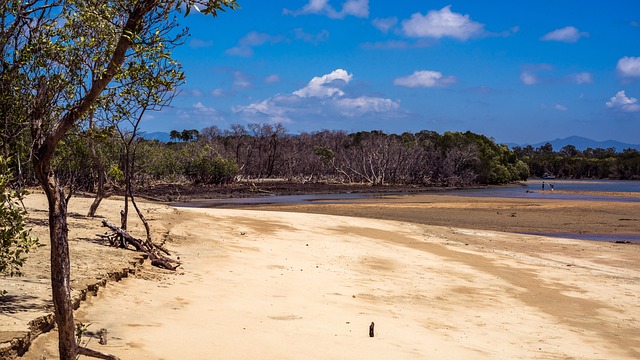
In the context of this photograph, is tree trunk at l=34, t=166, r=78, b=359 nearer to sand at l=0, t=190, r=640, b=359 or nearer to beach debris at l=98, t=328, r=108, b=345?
sand at l=0, t=190, r=640, b=359

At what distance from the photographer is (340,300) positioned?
435 inches

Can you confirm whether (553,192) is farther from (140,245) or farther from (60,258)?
(60,258)

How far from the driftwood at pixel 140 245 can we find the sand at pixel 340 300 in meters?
0.38

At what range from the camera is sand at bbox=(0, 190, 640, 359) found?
7730 millimetres

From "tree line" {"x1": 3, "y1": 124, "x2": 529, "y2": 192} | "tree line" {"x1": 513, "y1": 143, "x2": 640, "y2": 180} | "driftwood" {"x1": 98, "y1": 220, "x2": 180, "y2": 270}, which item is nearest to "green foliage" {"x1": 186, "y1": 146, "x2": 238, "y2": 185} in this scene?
"tree line" {"x1": 3, "y1": 124, "x2": 529, "y2": 192}

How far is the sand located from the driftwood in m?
0.38

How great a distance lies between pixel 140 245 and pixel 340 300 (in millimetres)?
5008

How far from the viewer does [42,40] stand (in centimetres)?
643

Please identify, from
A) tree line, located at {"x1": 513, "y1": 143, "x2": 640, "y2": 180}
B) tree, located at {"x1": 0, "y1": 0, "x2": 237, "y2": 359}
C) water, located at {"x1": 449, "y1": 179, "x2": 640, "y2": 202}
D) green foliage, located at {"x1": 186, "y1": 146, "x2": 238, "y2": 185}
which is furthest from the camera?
tree line, located at {"x1": 513, "y1": 143, "x2": 640, "y2": 180}

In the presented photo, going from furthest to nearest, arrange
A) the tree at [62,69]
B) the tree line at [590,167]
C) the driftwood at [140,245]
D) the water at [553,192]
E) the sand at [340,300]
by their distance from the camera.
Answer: the tree line at [590,167], the water at [553,192], the driftwood at [140,245], the sand at [340,300], the tree at [62,69]

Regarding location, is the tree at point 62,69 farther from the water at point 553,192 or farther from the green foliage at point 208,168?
the green foliage at point 208,168

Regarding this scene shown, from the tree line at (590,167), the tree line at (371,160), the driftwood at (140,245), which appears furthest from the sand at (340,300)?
the tree line at (590,167)

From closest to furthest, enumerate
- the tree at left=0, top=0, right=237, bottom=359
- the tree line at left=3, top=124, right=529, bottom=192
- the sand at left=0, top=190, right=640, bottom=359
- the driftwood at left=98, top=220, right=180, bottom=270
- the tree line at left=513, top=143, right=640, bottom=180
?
the tree at left=0, top=0, right=237, bottom=359, the sand at left=0, top=190, right=640, bottom=359, the driftwood at left=98, top=220, right=180, bottom=270, the tree line at left=3, top=124, right=529, bottom=192, the tree line at left=513, top=143, right=640, bottom=180

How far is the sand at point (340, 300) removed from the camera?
7.73m
